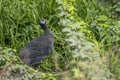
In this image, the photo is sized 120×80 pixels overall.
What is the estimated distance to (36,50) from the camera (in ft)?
21.1

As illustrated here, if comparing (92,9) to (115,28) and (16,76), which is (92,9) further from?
(16,76)

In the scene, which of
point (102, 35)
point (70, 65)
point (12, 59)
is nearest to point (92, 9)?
point (102, 35)

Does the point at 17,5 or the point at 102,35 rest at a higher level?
the point at 17,5

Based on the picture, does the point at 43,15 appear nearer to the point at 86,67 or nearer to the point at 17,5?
the point at 17,5

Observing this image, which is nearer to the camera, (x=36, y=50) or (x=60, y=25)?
(x=36, y=50)

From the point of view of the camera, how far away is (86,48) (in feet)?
17.0

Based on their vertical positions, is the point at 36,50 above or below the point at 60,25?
below

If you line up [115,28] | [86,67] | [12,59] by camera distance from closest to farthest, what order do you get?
[86,67], [12,59], [115,28]

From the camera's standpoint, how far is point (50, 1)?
24.4 ft

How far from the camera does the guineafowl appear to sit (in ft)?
20.7

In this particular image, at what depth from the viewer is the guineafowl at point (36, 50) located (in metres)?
6.32

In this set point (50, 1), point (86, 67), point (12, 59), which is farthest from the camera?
point (50, 1)

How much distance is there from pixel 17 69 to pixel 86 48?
0.85 m

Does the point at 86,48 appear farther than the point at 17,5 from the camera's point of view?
No
